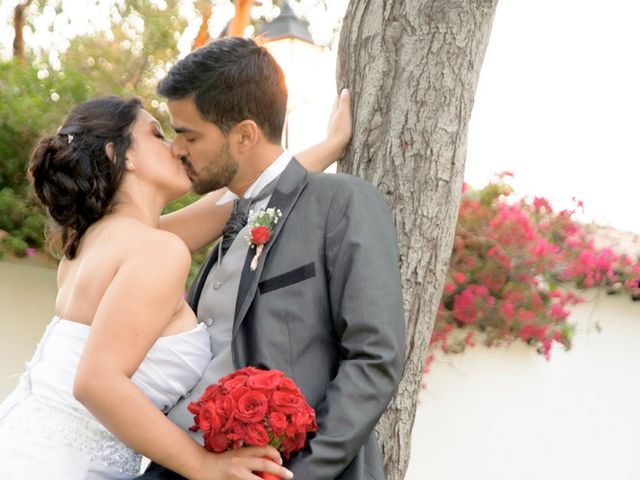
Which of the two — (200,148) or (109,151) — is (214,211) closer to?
(200,148)

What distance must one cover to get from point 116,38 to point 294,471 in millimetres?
10206

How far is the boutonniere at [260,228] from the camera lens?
2891mm

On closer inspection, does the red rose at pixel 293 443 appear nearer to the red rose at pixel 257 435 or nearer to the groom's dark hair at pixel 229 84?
the red rose at pixel 257 435

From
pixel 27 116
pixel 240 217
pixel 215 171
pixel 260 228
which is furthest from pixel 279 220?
pixel 27 116

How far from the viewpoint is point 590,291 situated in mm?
8117

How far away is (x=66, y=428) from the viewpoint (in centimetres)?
284

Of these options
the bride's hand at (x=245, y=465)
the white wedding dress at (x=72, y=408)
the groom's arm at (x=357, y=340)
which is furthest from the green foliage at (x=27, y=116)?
the bride's hand at (x=245, y=465)

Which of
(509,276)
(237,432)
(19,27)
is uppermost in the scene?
(237,432)

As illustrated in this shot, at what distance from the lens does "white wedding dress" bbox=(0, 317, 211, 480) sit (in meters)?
2.79

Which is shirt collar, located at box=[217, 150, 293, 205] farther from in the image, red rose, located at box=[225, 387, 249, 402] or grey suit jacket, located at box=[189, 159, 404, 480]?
red rose, located at box=[225, 387, 249, 402]

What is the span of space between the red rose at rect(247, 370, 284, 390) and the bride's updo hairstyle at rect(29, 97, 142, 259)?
2.76 feet

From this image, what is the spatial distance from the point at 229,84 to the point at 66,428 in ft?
3.75

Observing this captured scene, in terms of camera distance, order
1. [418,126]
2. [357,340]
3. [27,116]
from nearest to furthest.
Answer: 1. [357,340]
2. [418,126]
3. [27,116]

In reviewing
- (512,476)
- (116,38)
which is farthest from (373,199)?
(116,38)
